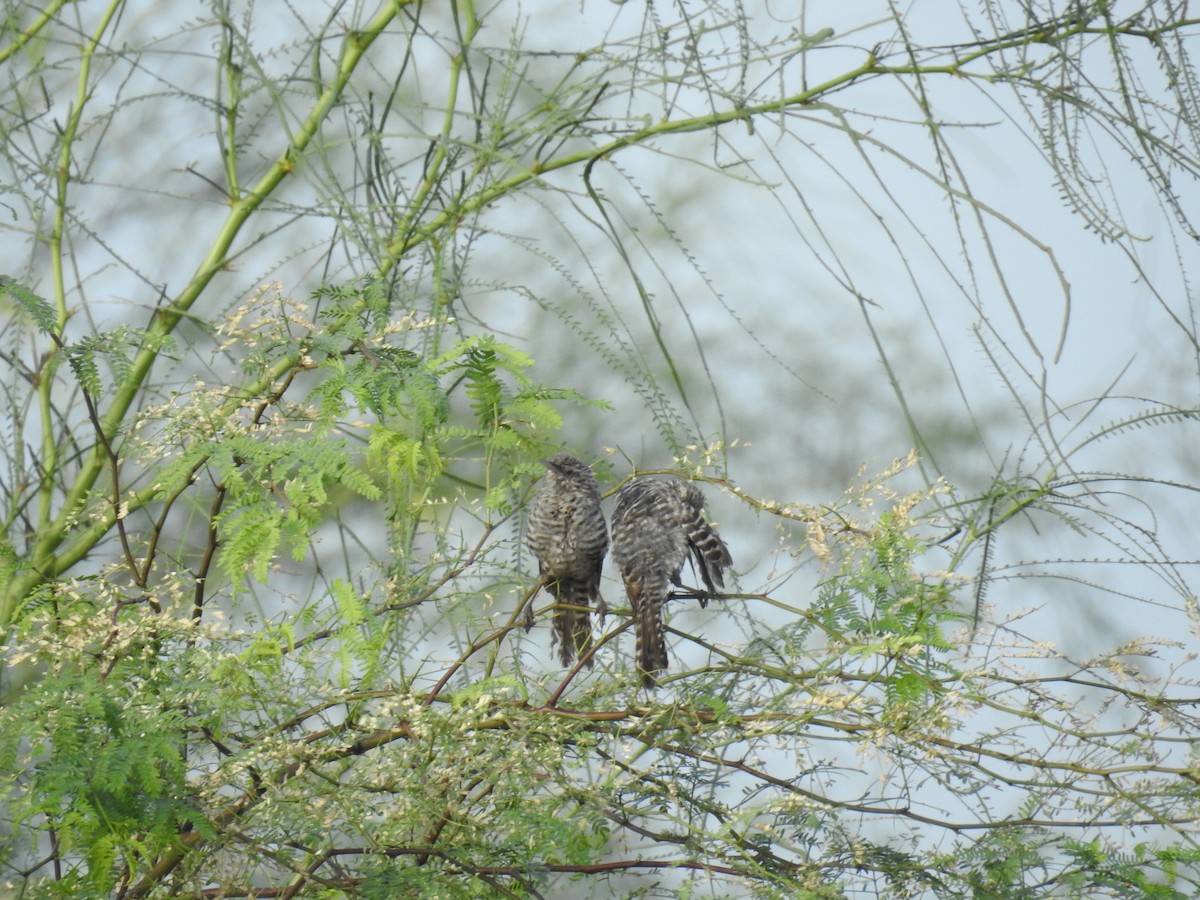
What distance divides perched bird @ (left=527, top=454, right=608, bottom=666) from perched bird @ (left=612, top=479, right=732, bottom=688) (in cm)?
6

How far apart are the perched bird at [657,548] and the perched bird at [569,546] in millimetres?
55

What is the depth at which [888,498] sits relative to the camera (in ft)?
3.44

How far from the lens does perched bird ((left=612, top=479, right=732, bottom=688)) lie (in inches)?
48.2

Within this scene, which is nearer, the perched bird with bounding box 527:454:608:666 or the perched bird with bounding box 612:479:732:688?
the perched bird with bounding box 612:479:732:688

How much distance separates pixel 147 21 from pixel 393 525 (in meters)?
1.12

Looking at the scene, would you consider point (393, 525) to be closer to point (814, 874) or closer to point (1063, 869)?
point (814, 874)

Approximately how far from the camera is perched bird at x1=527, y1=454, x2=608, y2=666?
1433mm

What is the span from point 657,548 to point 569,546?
0.45 ft

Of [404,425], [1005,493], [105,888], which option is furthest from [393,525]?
[1005,493]

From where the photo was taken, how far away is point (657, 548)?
53.1 inches

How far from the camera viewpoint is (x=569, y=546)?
145cm

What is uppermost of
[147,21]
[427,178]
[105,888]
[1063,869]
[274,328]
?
[147,21]

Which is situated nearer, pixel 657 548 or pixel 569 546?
pixel 657 548

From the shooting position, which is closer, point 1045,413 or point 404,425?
point 1045,413
